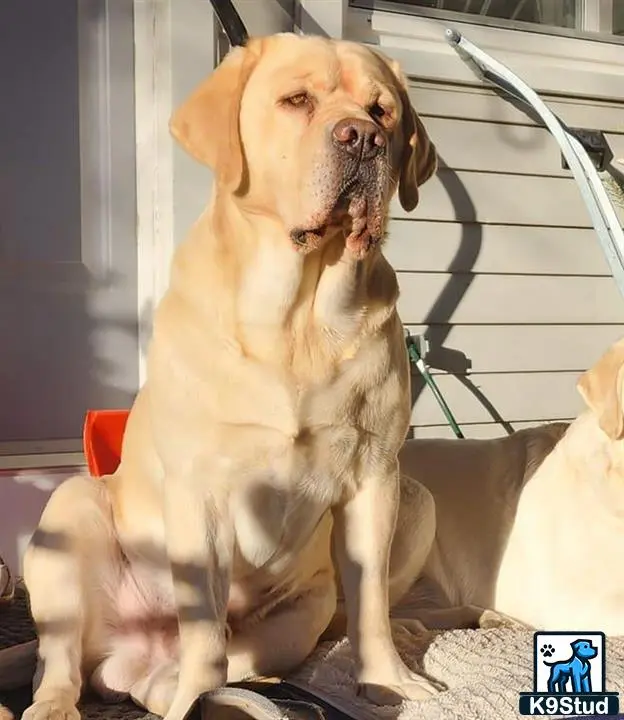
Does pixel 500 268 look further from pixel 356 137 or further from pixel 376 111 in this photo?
pixel 356 137

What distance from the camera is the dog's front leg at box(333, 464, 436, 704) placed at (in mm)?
1786

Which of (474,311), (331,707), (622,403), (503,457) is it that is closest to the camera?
(331,707)

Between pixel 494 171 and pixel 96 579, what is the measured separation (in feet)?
7.67

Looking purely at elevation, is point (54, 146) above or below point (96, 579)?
above

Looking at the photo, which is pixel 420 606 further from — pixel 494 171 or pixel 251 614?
pixel 494 171

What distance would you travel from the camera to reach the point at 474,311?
3.49 meters

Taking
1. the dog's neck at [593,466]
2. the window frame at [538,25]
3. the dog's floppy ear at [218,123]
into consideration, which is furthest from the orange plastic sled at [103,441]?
the window frame at [538,25]

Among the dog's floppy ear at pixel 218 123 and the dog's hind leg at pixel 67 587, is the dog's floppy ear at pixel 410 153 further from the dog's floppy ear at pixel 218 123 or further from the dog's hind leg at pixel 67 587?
the dog's hind leg at pixel 67 587

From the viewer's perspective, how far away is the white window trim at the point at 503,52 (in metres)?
3.31

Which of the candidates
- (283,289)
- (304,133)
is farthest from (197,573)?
(304,133)

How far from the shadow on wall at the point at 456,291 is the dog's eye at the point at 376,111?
167 centimetres

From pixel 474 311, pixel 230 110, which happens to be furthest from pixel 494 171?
pixel 230 110

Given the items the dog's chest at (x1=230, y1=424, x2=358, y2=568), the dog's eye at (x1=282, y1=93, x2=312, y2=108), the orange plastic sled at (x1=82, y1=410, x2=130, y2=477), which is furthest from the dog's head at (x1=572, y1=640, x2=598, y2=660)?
the orange plastic sled at (x1=82, y1=410, x2=130, y2=477)

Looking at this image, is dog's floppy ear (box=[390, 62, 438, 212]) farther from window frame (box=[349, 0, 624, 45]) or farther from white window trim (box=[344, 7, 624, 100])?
window frame (box=[349, 0, 624, 45])
